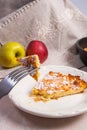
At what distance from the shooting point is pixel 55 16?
1053mm

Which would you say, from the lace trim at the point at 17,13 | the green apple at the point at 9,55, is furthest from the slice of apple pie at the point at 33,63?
the lace trim at the point at 17,13

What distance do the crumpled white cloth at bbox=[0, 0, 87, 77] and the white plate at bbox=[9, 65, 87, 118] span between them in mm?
265

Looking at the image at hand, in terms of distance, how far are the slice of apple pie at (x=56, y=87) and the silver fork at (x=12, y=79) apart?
6 cm

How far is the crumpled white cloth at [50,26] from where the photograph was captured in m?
1.02

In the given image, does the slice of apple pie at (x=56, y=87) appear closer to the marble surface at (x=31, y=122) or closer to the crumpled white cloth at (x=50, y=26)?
the marble surface at (x=31, y=122)

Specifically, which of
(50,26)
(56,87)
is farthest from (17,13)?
(56,87)

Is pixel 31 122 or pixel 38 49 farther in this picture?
pixel 38 49

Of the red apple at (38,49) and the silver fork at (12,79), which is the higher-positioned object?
the silver fork at (12,79)

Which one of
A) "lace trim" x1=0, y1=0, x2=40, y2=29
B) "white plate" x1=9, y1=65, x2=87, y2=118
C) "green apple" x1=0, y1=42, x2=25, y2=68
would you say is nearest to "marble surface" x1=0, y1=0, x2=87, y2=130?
"white plate" x1=9, y1=65, x2=87, y2=118

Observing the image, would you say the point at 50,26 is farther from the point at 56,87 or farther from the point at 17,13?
the point at 56,87

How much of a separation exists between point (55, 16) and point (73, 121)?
50cm

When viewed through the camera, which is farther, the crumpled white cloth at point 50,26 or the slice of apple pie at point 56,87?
the crumpled white cloth at point 50,26

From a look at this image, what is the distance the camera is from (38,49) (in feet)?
3.18

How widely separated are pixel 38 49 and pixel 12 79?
0.24 meters
